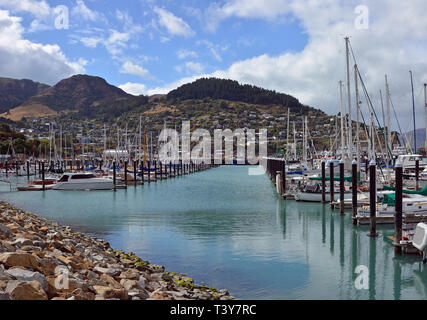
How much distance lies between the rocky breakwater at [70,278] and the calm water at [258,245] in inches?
99.3

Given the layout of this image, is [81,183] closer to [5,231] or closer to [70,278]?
[5,231]

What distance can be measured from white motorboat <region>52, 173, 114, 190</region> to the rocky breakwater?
3967 cm

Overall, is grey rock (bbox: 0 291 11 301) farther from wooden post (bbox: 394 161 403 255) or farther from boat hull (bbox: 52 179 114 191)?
boat hull (bbox: 52 179 114 191)

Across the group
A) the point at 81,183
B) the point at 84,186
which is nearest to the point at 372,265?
the point at 84,186

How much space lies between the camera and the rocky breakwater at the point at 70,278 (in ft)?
28.8

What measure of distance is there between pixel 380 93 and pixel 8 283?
5233 centimetres

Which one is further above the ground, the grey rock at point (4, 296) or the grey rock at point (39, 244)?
the grey rock at point (4, 296)

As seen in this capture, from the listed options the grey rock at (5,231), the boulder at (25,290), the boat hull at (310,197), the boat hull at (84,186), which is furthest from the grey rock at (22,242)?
the boat hull at (84,186)

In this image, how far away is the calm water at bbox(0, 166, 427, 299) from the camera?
15000mm

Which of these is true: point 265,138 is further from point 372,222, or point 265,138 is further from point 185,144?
point 372,222

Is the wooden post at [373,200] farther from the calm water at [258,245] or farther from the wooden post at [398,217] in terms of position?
the wooden post at [398,217]

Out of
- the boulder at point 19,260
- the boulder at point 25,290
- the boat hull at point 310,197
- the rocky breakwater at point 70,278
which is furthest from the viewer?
the boat hull at point 310,197

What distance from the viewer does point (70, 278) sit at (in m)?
9.75
